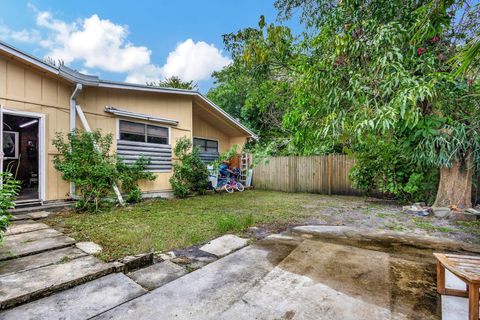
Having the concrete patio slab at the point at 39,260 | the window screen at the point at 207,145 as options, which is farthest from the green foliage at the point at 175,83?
the concrete patio slab at the point at 39,260

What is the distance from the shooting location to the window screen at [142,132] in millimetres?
6312

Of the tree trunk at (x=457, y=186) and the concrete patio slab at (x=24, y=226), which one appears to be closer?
the concrete patio slab at (x=24, y=226)

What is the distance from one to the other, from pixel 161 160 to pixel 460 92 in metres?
7.04

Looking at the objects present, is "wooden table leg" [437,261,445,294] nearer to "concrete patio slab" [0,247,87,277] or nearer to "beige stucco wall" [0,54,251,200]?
"concrete patio slab" [0,247,87,277]

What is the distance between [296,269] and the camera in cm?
233

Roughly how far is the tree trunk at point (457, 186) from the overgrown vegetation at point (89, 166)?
7.49 meters

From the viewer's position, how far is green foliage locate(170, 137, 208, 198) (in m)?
7.14

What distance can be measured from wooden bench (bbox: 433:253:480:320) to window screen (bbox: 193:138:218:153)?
8166 millimetres

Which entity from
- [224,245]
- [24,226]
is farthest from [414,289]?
[24,226]

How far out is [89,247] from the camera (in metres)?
2.79

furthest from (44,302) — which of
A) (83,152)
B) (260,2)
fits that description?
(260,2)

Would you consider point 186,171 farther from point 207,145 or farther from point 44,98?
point 44,98

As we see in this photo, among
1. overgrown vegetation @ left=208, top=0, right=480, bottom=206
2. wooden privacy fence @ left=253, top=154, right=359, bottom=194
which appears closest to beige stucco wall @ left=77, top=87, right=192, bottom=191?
overgrown vegetation @ left=208, top=0, right=480, bottom=206

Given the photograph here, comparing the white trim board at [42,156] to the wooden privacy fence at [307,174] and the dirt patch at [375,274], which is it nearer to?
the dirt patch at [375,274]
